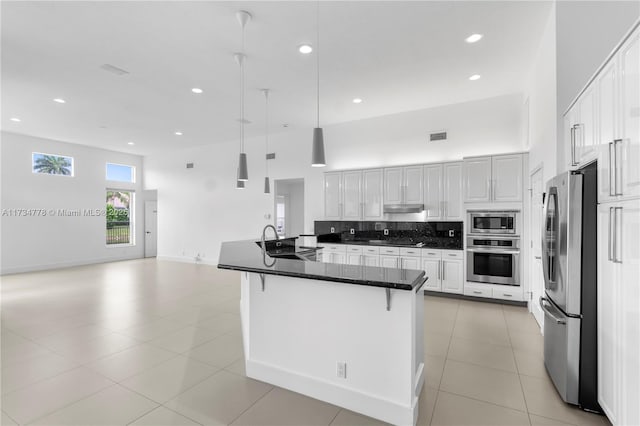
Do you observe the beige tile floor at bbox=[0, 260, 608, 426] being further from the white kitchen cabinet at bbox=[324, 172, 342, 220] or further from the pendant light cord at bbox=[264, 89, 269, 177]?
the pendant light cord at bbox=[264, 89, 269, 177]

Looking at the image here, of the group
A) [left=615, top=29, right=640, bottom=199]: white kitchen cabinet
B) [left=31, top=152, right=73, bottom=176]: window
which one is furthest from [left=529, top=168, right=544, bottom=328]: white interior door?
A: [left=31, top=152, right=73, bottom=176]: window

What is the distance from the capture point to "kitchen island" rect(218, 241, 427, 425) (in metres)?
2.04

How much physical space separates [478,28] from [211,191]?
25.1ft

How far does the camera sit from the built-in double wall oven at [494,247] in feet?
16.0

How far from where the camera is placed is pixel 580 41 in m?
2.96

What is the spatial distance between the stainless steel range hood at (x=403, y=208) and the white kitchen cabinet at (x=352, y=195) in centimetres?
59

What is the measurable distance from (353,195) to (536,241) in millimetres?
3349

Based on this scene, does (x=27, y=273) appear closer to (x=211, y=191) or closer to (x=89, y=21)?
(x=211, y=191)

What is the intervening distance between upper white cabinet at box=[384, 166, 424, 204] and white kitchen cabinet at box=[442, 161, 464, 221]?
16.8 inches

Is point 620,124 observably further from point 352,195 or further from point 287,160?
point 287,160

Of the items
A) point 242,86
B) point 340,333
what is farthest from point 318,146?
point 242,86

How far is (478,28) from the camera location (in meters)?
3.41

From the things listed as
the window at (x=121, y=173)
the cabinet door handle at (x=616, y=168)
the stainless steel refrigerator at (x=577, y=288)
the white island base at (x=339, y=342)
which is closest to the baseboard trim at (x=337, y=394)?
the white island base at (x=339, y=342)

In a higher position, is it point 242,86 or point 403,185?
point 242,86
